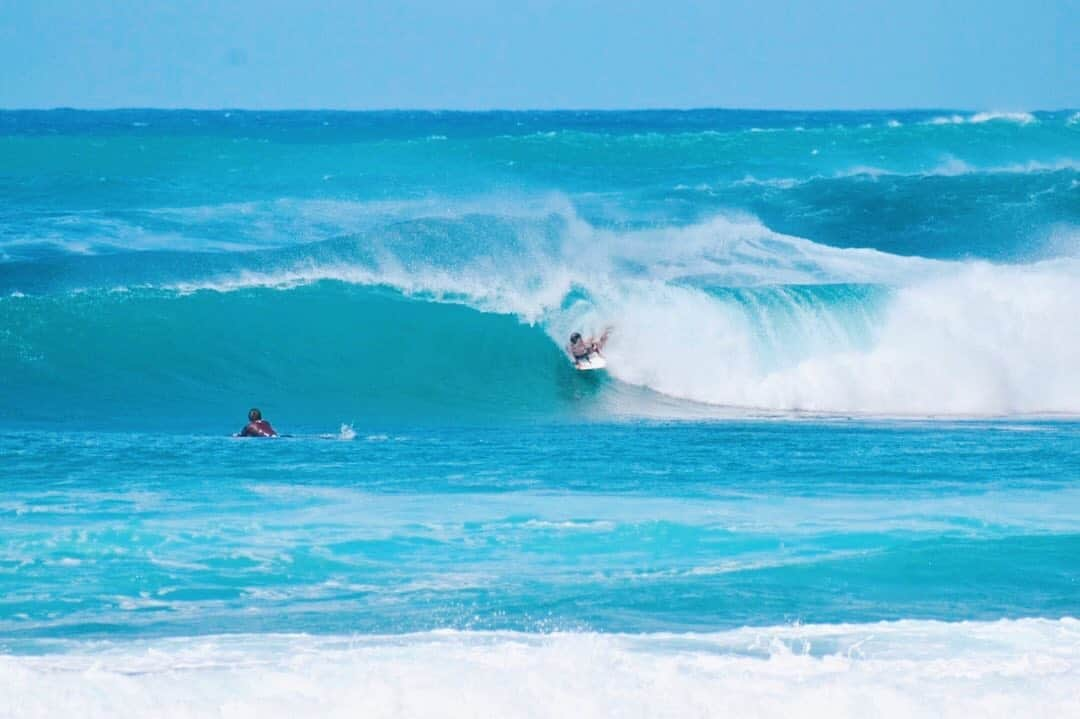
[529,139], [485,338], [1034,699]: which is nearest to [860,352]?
[485,338]

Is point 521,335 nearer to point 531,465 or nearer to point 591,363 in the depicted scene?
point 591,363

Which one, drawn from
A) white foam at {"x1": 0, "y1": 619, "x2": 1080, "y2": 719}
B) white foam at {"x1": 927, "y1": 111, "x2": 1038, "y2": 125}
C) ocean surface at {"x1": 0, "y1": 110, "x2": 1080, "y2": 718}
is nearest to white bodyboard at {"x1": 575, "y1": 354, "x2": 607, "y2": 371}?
ocean surface at {"x1": 0, "y1": 110, "x2": 1080, "y2": 718}

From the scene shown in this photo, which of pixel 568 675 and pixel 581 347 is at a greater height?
pixel 581 347

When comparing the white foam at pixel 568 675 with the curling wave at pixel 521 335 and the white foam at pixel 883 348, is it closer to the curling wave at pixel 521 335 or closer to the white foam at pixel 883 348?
the curling wave at pixel 521 335

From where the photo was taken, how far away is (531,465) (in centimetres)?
1234

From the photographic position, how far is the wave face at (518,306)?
16.9 meters

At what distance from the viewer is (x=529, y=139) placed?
147ft

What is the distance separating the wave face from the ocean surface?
2.8 inches

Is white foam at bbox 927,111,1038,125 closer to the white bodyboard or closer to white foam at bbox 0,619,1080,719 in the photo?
the white bodyboard

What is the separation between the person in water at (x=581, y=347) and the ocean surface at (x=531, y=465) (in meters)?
0.31

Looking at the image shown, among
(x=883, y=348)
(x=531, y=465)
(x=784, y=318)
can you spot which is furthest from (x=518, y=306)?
(x=531, y=465)

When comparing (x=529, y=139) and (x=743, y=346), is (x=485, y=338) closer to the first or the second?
(x=743, y=346)

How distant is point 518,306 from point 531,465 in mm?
7691

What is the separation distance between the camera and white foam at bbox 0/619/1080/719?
22.3 ft
